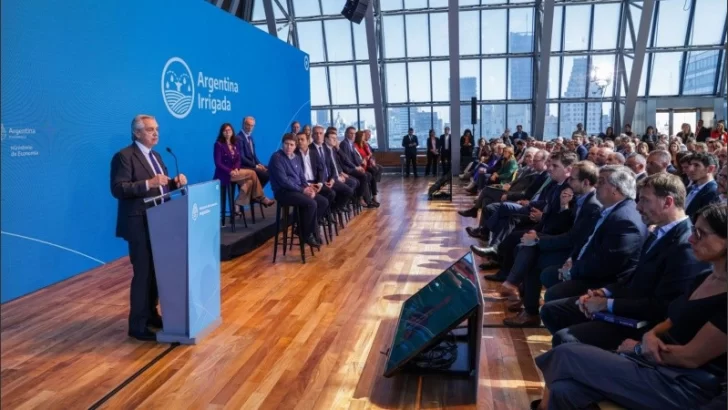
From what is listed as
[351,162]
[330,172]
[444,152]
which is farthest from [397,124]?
[330,172]

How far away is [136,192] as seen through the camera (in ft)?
12.2

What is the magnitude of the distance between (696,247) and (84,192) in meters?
5.36

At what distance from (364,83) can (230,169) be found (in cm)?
1062

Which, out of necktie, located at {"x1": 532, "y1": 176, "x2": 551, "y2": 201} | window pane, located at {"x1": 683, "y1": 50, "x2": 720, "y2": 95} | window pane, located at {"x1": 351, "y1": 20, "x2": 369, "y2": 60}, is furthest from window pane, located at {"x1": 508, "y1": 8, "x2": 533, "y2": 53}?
necktie, located at {"x1": 532, "y1": 176, "x2": 551, "y2": 201}

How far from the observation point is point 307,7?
16.8 m

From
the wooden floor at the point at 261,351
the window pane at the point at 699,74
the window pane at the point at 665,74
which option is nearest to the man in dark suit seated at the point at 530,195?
the wooden floor at the point at 261,351

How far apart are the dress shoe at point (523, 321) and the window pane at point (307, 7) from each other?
14348 millimetres

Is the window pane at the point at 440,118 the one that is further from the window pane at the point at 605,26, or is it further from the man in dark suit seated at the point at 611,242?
the man in dark suit seated at the point at 611,242

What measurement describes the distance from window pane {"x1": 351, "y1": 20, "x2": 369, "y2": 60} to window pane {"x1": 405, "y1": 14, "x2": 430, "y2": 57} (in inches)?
49.8

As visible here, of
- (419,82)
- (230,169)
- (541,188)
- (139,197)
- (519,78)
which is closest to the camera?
(139,197)

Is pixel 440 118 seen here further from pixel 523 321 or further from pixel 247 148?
pixel 523 321

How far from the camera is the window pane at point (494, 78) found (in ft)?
55.2

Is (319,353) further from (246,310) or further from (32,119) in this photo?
(32,119)

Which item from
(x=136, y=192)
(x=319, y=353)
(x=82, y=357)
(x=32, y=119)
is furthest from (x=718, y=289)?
(x=32, y=119)
